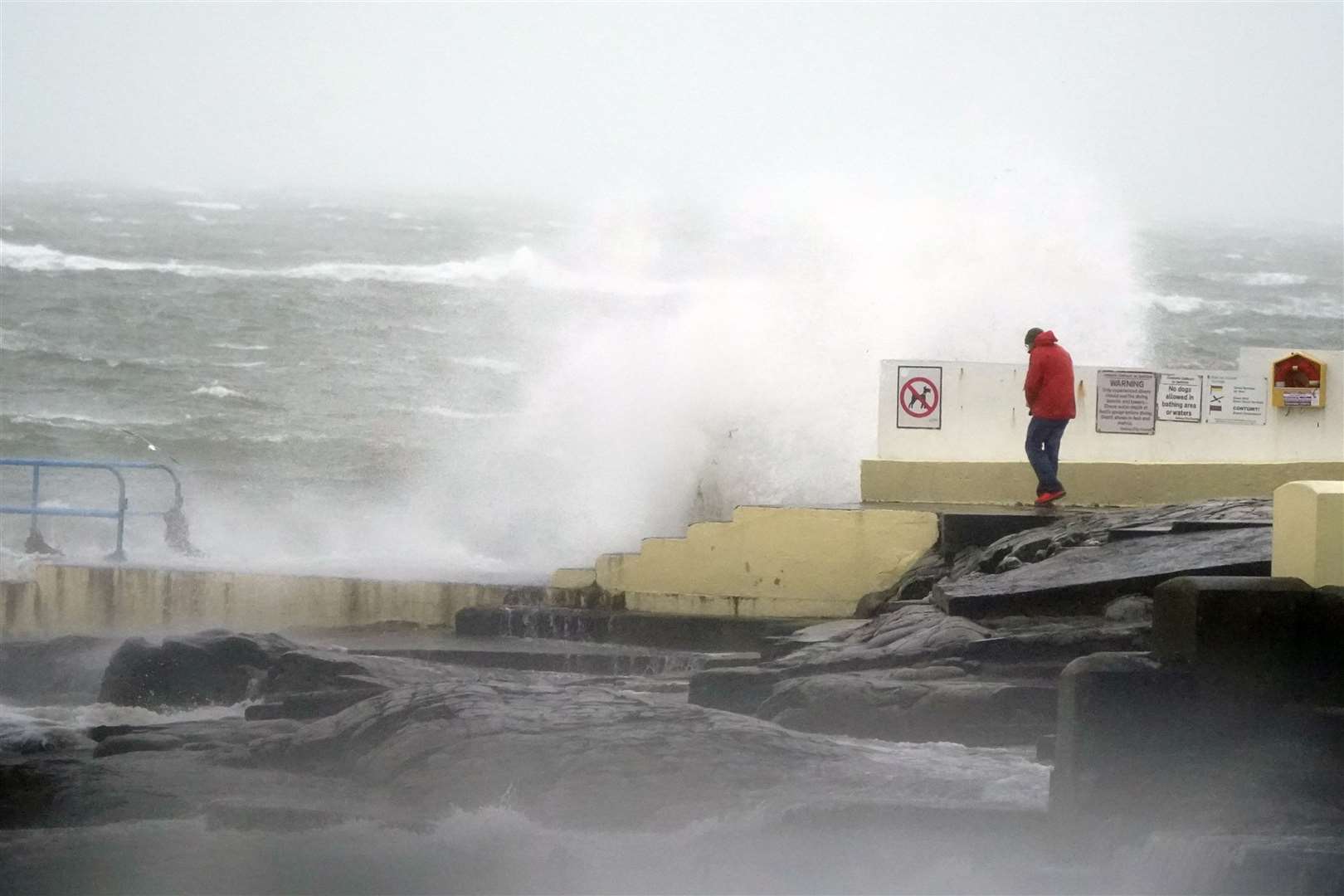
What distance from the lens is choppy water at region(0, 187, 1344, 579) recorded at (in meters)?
15.6

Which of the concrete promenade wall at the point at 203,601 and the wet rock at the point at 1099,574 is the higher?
the wet rock at the point at 1099,574

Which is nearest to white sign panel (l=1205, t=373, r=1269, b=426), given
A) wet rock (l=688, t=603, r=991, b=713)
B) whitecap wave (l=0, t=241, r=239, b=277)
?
wet rock (l=688, t=603, r=991, b=713)

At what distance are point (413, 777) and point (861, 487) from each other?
4.66 m

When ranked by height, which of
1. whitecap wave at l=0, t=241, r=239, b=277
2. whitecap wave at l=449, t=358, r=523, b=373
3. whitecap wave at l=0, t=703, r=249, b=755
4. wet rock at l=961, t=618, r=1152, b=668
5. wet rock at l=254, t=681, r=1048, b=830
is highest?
whitecap wave at l=0, t=241, r=239, b=277

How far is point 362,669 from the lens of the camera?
31.7 ft

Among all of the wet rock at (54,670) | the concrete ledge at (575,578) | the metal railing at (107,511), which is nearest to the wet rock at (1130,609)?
the concrete ledge at (575,578)

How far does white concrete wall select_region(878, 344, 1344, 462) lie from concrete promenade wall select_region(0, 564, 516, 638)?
3118mm

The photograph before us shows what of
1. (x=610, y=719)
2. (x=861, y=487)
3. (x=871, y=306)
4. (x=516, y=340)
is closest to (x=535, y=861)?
(x=610, y=719)

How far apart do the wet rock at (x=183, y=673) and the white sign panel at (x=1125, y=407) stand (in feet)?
18.7

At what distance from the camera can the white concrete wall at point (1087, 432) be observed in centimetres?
1166

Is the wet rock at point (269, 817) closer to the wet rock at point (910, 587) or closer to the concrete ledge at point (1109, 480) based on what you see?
the wet rock at point (910, 587)

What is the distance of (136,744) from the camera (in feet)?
28.0

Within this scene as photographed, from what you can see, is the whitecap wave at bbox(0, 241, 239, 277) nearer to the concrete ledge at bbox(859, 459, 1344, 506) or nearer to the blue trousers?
the concrete ledge at bbox(859, 459, 1344, 506)

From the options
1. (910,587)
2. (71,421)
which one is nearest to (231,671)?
(910,587)
